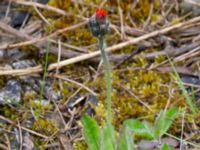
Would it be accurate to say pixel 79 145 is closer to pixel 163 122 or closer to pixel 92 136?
pixel 92 136

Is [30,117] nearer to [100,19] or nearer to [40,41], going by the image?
[40,41]

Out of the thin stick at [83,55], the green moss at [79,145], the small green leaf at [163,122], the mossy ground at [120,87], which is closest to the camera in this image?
the small green leaf at [163,122]

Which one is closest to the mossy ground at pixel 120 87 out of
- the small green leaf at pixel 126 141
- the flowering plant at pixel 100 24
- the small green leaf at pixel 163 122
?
the small green leaf at pixel 163 122

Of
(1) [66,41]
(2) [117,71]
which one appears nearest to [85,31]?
(1) [66,41]

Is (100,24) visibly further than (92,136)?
No

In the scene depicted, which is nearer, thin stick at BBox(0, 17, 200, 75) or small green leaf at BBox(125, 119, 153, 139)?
small green leaf at BBox(125, 119, 153, 139)

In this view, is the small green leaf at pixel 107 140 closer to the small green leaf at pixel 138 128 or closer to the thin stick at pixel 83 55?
the small green leaf at pixel 138 128

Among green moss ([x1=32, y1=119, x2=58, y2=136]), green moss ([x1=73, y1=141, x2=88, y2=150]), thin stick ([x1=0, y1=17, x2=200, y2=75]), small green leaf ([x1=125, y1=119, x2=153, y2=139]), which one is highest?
thin stick ([x1=0, y1=17, x2=200, y2=75])

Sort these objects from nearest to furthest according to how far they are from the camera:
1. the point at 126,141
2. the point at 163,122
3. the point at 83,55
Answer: the point at 126,141 → the point at 163,122 → the point at 83,55

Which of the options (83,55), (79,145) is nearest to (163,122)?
(79,145)

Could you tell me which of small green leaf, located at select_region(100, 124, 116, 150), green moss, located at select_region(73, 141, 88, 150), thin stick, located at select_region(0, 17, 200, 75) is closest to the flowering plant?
small green leaf, located at select_region(100, 124, 116, 150)

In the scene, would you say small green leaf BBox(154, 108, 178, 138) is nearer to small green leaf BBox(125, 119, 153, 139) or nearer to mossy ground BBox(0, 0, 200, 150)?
small green leaf BBox(125, 119, 153, 139)
